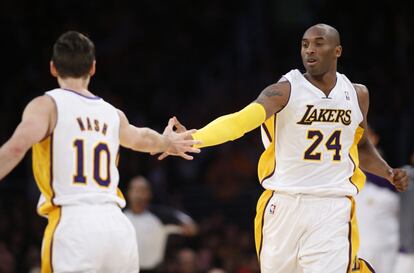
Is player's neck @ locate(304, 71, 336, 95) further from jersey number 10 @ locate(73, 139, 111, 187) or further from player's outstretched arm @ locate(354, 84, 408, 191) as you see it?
jersey number 10 @ locate(73, 139, 111, 187)

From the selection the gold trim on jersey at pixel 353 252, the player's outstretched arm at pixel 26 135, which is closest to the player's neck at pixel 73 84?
the player's outstretched arm at pixel 26 135

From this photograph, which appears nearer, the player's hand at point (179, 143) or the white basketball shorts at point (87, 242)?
the white basketball shorts at point (87, 242)

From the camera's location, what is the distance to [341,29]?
15797 millimetres

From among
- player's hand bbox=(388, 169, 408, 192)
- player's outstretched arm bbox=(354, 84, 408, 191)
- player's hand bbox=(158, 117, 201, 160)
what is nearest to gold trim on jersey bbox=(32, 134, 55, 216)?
player's hand bbox=(158, 117, 201, 160)

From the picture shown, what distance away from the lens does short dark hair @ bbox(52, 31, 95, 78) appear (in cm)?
542

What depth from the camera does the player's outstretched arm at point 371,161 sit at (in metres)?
7.18

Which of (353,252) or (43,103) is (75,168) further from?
(353,252)

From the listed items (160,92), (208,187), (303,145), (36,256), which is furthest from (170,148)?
(160,92)

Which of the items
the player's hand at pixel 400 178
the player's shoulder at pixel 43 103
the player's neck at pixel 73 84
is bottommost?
the player's hand at pixel 400 178

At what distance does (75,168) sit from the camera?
5.27 m

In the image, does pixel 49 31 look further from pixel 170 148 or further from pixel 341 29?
pixel 170 148

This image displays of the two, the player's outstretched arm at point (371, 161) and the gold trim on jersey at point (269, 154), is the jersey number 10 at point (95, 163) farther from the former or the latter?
the player's outstretched arm at point (371, 161)

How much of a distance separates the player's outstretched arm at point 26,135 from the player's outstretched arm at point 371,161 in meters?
2.91

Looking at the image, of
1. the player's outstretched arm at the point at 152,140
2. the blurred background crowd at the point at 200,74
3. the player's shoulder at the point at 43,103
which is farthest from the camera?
the blurred background crowd at the point at 200,74
